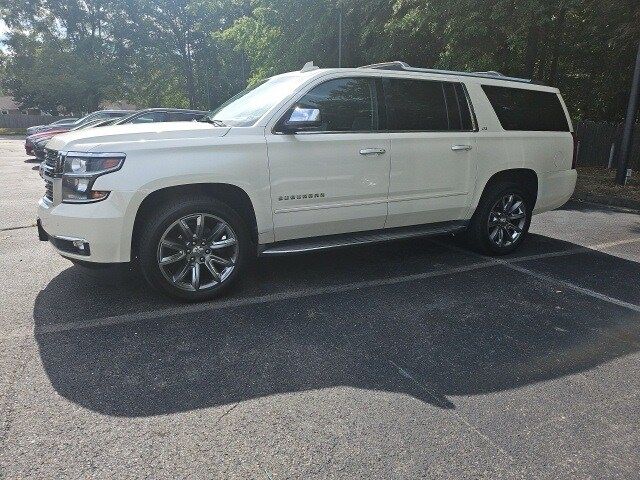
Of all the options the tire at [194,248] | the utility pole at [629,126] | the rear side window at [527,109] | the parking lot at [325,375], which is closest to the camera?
the parking lot at [325,375]

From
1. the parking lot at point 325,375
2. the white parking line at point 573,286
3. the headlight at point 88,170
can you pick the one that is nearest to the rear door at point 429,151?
the parking lot at point 325,375

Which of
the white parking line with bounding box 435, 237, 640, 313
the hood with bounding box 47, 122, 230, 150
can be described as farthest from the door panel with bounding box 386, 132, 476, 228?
the hood with bounding box 47, 122, 230, 150

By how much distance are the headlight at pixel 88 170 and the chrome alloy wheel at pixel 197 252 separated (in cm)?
59

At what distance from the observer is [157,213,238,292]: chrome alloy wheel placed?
385 cm

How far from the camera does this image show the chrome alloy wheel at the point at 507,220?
5523 millimetres

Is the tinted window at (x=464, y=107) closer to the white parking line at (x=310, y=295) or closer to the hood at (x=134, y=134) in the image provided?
the white parking line at (x=310, y=295)

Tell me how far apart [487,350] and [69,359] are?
109 inches

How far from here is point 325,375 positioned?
117 inches

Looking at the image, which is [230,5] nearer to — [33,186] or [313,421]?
[33,186]

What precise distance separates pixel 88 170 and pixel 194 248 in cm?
97

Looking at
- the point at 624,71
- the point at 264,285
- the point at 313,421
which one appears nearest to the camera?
the point at 313,421

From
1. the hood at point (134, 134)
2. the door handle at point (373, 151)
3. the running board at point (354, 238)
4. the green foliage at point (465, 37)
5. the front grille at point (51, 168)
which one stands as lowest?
the running board at point (354, 238)

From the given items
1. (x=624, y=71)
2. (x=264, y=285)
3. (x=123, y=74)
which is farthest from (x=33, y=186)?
(x=123, y=74)

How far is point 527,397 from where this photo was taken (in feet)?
9.20
